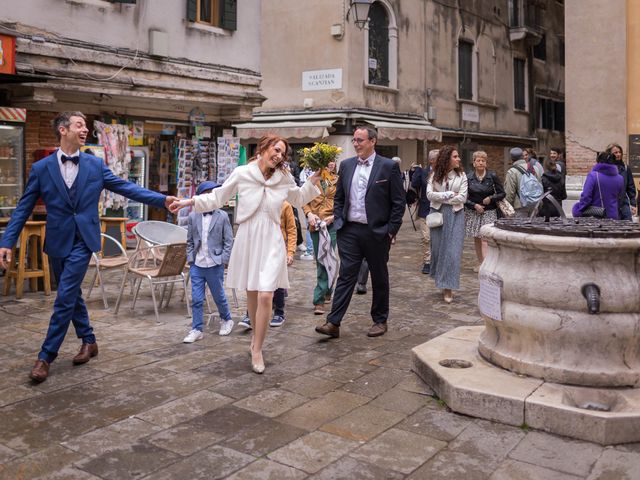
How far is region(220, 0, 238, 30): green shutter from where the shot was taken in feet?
44.7

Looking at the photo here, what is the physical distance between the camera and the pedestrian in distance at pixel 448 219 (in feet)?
27.5

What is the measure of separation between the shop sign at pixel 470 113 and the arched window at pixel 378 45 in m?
4.15

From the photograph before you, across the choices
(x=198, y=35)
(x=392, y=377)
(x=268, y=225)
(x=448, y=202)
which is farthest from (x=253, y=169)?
(x=198, y=35)

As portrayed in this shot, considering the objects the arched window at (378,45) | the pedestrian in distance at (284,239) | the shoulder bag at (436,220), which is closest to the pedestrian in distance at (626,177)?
the shoulder bag at (436,220)

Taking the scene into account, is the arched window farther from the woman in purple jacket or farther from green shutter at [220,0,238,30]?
the woman in purple jacket

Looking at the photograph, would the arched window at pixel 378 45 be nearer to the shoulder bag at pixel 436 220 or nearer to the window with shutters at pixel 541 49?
the window with shutters at pixel 541 49

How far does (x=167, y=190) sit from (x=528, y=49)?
18.0 meters

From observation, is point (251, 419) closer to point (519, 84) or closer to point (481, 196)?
point (481, 196)

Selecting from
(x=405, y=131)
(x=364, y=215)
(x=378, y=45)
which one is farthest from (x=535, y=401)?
(x=378, y=45)

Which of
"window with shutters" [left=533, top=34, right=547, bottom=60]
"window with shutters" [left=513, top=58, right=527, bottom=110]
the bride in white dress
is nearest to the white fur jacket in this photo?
the bride in white dress

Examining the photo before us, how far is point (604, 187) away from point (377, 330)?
3918 mm

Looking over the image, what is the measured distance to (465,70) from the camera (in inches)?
933

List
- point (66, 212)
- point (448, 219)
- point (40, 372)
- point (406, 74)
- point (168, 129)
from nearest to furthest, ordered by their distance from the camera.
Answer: point (40, 372) < point (66, 212) < point (448, 219) < point (168, 129) < point (406, 74)

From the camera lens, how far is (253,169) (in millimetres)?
5672
